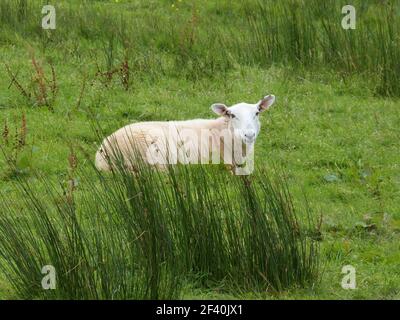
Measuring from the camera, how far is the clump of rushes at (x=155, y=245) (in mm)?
6297

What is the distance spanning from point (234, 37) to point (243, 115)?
132 inches

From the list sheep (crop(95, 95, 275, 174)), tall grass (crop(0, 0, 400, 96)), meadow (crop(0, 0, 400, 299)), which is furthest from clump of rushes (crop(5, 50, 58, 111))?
sheep (crop(95, 95, 275, 174))

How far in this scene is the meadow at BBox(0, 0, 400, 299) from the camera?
651 cm

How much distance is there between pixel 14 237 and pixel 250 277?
1385 millimetres

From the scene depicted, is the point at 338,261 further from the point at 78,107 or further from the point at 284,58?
the point at 284,58

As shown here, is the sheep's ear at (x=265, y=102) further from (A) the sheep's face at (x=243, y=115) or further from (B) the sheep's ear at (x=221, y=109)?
(B) the sheep's ear at (x=221, y=109)

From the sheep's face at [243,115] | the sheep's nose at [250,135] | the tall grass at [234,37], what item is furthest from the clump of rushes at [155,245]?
the tall grass at [234,37]

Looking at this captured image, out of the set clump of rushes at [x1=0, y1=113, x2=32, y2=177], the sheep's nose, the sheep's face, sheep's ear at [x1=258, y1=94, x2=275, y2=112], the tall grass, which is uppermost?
the tall grass

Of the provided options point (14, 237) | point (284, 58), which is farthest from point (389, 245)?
point (284, 58)

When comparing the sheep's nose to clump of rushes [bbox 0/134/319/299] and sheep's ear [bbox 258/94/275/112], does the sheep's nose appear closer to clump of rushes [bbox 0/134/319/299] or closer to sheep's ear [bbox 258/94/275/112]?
sheep's ear [bbox 258/94/275/112]

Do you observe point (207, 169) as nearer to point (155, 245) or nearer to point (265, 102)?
point (265, 102)

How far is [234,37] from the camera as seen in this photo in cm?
1291

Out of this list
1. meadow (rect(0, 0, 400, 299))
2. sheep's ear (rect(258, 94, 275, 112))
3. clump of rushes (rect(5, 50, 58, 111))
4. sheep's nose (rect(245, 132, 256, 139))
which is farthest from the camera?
clump of rushes (rect(5, 50, 58, 111))

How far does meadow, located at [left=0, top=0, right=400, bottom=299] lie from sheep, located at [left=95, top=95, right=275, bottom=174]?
30 cm
